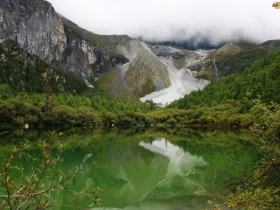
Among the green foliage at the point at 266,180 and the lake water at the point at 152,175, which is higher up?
the green foliage at the point at 266,180

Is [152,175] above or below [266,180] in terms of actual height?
below

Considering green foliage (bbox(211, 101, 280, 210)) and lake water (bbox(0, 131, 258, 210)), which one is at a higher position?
green foliage (bbox(211, 101, 280, 210))

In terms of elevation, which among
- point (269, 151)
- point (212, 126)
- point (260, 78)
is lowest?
point (212, 126)

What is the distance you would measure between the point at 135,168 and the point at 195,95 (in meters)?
156

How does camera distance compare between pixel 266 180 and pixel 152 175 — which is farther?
pixel 152 175

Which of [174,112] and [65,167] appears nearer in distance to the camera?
[65,167]

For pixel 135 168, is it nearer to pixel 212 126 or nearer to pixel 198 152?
pixel 198 152

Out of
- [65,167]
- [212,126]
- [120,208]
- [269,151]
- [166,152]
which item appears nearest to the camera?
[269,151]

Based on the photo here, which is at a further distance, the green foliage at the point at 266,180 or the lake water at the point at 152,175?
the lake water at the point at 152,175

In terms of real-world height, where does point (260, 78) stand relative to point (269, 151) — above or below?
above

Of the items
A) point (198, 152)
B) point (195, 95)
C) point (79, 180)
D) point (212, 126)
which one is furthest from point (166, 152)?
point (195, 95)

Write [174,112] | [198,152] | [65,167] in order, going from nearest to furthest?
[65,167] → [198,152] → [174,112]

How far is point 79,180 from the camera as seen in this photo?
114 ft

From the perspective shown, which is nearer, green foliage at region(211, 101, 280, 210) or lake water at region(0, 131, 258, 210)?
green foliage at region(211, 101, 280, 210)
